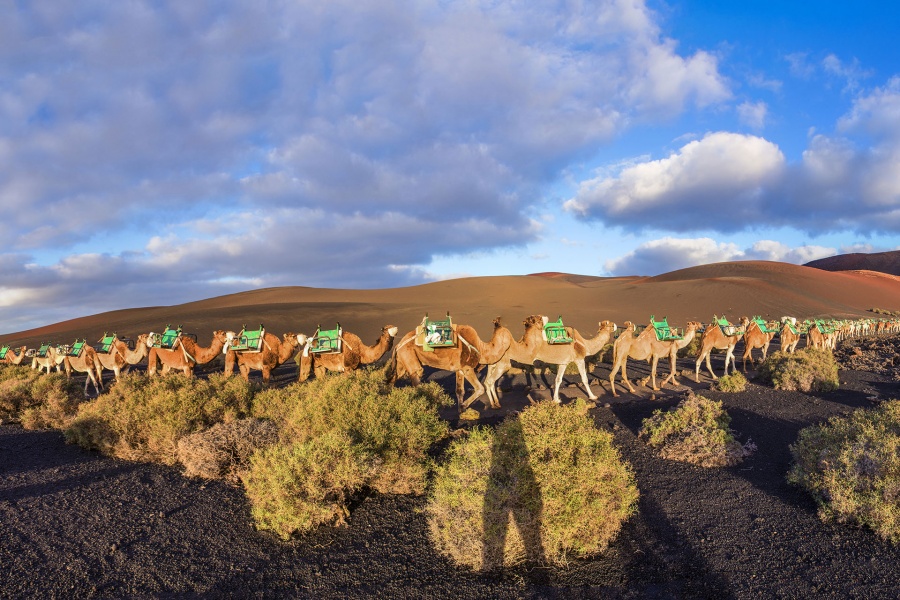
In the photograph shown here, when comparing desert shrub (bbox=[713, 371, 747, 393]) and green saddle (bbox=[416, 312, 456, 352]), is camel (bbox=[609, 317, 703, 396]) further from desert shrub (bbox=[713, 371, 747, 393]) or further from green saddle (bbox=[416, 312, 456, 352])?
green saddle (bbox=[416, 312, 456, 352])

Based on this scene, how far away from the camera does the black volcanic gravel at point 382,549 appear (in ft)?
15.8

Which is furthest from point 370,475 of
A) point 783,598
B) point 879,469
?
point 879,469

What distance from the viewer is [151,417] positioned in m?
9.03

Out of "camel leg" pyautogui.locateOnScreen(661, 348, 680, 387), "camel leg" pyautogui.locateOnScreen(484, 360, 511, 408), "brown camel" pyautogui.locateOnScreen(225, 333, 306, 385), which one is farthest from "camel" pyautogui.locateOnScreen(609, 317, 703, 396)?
"brown camel" pyautogui.locateOnScreen(225, 333, 306, 385)

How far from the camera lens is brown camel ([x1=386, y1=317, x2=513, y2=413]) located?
12039 mm

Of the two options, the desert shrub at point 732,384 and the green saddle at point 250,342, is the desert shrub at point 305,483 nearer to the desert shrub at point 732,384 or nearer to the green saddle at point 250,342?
the green saddle at point 250,342

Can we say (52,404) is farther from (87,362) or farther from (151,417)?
(87,362)

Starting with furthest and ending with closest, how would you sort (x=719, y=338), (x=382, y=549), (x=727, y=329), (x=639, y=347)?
(x=727, y=329) < (x=719, y=338) < (x=639, y=347) < (x=382, y=549)

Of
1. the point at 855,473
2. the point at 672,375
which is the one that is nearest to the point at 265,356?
the point at 672,375

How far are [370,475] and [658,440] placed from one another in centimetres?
511

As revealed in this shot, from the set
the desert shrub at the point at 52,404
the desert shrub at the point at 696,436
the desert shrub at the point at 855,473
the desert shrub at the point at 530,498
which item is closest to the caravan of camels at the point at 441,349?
the desert shrub at the point at 52,404

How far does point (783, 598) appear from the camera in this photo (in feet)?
14.8

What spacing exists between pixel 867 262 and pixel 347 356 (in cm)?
18736

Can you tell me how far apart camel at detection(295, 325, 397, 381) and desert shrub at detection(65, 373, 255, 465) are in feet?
8.72
